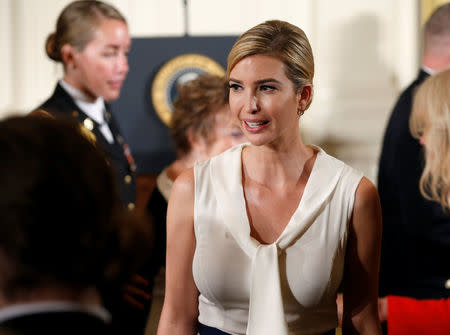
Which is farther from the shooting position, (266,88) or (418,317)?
(418,317)

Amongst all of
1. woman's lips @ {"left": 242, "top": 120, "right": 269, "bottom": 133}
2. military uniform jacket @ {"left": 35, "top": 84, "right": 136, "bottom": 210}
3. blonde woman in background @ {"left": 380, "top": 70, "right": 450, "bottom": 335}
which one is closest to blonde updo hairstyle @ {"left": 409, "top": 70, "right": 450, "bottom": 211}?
blonde woman in background @ {"left": 380, "top": 70, "right": 450, "bottom": 335}

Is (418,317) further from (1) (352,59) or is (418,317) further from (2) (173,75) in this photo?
(1) (352,59)

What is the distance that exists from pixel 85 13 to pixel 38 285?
2.15 m

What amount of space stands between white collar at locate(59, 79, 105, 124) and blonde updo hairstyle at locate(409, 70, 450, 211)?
4.82ft

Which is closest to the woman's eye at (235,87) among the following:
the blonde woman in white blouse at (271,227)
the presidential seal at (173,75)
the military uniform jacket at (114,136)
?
the blonde woman in white blouse at (271,227)

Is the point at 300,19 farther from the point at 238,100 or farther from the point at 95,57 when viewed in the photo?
the point at 238,100

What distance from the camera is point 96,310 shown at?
0.97m

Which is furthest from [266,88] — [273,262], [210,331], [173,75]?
[173,75]

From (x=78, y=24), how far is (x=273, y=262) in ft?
5.54

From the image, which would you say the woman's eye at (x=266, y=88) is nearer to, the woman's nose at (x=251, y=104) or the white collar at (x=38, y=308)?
the woman's nose at (x=251, y=104)

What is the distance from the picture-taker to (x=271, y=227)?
5.88 ft

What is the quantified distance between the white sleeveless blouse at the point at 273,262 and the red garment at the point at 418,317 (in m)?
A: 0.24

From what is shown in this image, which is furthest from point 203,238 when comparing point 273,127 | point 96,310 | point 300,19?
point 300,19

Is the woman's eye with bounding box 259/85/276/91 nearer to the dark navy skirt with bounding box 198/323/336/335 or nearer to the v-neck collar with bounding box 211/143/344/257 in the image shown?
the v-neck collar with bounding box 211/143/344/257
